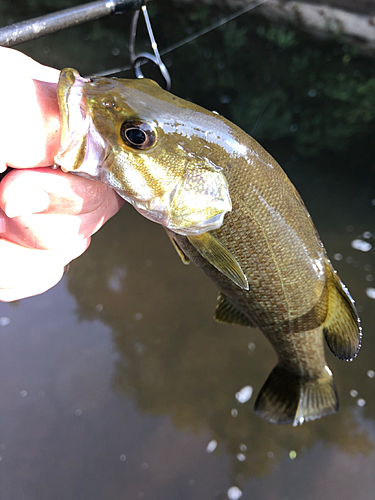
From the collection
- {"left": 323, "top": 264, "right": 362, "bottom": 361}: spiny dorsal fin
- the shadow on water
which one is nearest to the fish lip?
{"left": 323, "top": 264, "right": 362, "bottom": 361}: spiny dorsal fin

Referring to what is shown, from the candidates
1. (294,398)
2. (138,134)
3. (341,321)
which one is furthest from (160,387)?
(138,134)

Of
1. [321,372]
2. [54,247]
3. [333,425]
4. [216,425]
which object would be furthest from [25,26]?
[333,425]

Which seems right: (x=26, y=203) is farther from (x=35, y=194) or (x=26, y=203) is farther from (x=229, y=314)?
(x=229, y=314)

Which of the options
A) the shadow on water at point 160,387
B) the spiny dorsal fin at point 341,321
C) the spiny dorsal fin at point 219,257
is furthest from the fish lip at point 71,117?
the shadow on water at point 160,387

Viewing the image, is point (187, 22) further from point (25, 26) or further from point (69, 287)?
point (25, 26)

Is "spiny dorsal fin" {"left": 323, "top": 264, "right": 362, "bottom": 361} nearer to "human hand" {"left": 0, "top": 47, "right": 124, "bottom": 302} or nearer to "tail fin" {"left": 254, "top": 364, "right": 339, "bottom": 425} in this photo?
"tail fin" {"left": 254, "top": 364, "right": 339, "bottom": 425}
